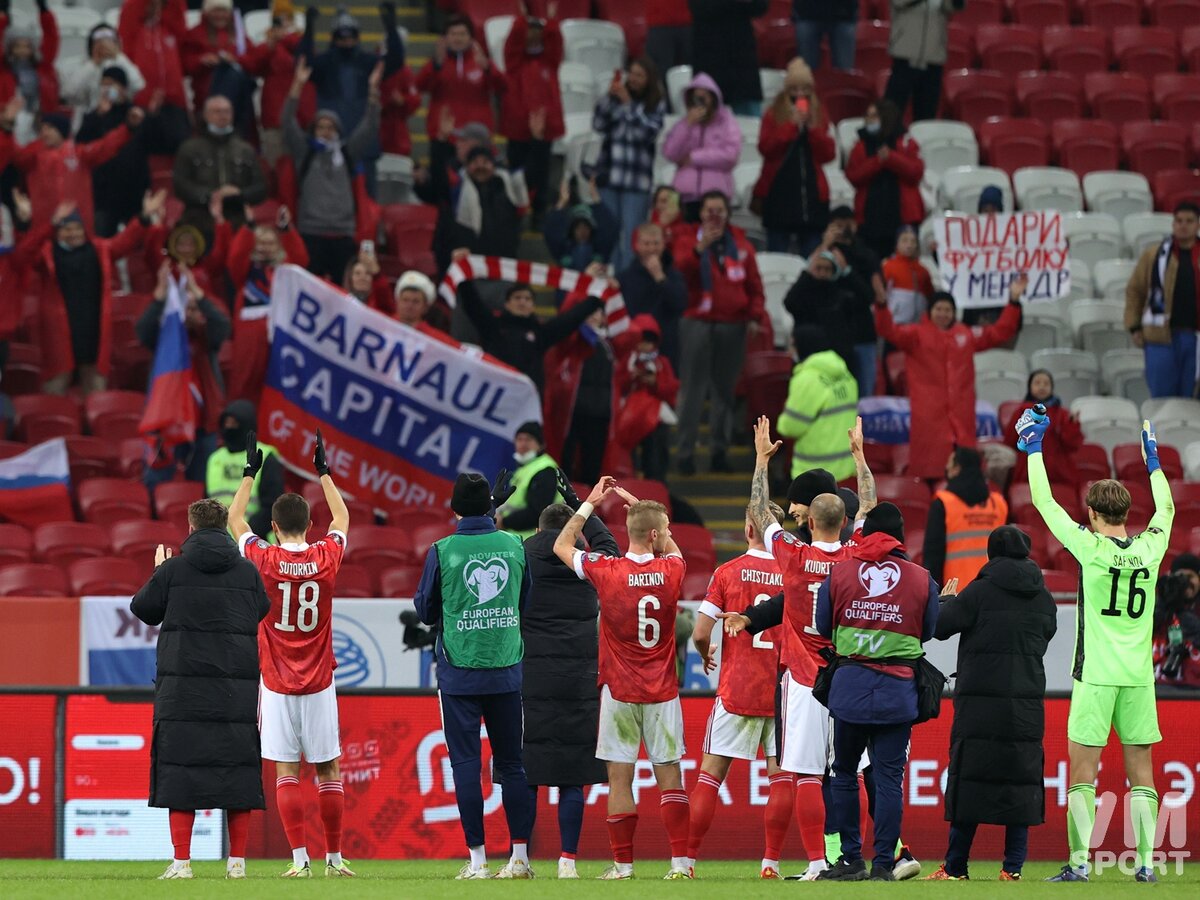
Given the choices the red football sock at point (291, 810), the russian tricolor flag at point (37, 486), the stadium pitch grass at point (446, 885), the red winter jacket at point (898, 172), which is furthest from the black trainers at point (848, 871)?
the red winter jacket at point (898, 172)

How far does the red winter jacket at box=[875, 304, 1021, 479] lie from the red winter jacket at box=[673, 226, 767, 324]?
3.53 feet

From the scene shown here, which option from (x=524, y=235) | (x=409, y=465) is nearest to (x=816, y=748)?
(x=409, y=465)

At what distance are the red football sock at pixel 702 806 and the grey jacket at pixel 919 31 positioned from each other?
12.3 m

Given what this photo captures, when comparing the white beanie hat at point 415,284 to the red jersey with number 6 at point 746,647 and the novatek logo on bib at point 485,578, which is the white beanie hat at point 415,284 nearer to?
the red jersey with number 6 at point 746,647

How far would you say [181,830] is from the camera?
1070 centimetres

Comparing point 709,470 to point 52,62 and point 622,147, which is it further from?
point 52,62

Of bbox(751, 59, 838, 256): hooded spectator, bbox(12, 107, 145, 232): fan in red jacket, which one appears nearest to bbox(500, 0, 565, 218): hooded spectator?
bbox(751, 59, 838, 256): hooded spectator

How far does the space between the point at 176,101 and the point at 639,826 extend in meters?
9.32

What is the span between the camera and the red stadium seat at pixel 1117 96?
23.7 m

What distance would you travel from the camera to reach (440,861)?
12.7 m

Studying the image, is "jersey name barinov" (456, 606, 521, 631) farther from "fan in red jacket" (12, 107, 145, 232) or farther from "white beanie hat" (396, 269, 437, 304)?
"fan in red jacket" (12, 107, 145, 232)

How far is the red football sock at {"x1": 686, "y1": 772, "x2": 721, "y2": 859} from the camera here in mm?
11219

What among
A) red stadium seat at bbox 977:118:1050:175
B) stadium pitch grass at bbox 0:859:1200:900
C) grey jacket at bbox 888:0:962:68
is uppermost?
grey jacket at bbox 888:0:962:68

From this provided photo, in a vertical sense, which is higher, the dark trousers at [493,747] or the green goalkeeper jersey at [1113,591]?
the green goalkeeper jersey at [1113,591]
